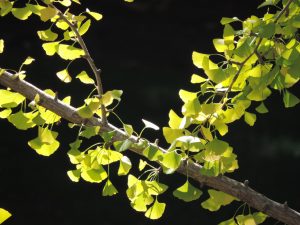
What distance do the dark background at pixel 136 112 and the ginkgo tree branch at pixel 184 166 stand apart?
1.12 metres

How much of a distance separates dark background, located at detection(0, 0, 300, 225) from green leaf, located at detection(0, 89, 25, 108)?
3.92 feet

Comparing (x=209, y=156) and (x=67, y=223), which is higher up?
(x=209, y=156)

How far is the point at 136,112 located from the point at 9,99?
4.19 ft

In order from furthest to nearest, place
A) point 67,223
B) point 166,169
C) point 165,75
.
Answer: point 165,75 → point 67,223 → point 166,169

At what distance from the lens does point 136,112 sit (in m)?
2.04

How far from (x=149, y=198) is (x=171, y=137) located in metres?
0.09

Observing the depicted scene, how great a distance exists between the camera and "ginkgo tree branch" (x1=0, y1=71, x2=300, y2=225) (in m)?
0.77

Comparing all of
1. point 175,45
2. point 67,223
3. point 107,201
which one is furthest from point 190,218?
point 175,45

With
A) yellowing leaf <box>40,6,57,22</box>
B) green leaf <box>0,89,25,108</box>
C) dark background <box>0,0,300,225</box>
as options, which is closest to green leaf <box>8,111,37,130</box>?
green leaf <box>0,89,25,108</box>

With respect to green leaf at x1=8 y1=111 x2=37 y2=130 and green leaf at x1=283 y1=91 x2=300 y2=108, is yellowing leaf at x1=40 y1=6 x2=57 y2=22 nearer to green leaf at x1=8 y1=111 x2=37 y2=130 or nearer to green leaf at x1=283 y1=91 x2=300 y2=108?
green leaf at x1=8 y1=111 x2=37 y2=130

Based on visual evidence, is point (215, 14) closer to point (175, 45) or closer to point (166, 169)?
point (175, 45)

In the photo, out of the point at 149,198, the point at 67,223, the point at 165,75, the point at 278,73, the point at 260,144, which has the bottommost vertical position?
the point at 67,223

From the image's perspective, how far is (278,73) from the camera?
706mm

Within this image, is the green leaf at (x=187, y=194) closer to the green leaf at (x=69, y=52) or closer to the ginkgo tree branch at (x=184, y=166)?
the ginkgo tree branch at (x=184, y=166)
